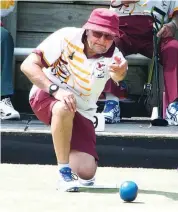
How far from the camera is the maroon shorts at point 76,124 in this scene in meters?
5.59

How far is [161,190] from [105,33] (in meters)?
1.07

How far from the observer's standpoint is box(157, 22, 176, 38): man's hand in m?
7.43

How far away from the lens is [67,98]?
17.1 ft

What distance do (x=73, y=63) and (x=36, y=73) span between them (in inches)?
10.5

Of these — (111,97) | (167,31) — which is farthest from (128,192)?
(167,31)

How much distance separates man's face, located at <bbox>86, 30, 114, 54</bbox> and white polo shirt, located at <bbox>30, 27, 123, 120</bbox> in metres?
0.10

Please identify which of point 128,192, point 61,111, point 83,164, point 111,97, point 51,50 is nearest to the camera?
point 128,192

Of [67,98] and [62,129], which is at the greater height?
[67,98]

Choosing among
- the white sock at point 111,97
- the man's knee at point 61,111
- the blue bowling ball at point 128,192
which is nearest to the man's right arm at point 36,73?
the man's knee at point 61,111

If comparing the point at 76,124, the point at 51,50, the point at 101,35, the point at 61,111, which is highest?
the point at 101,35

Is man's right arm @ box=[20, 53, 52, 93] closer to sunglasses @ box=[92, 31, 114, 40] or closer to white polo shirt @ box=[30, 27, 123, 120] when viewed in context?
white polo shirt @ box=[30, 27, 123, 120]

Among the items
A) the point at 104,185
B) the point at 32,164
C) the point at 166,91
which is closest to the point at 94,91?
the point at 104,185

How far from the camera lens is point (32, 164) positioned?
676 cm

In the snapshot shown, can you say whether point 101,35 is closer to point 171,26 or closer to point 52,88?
point 52,88
